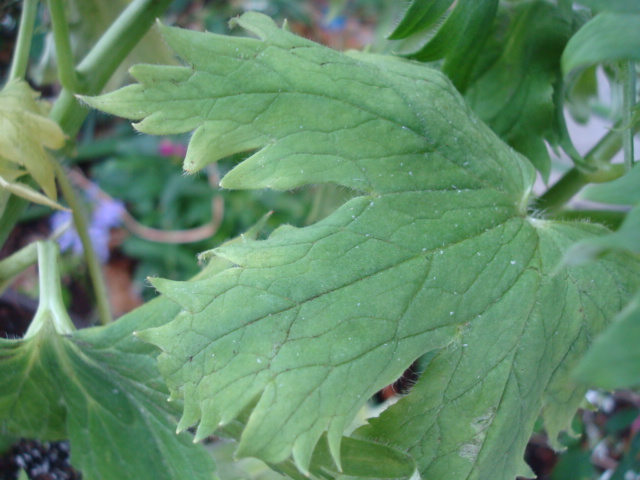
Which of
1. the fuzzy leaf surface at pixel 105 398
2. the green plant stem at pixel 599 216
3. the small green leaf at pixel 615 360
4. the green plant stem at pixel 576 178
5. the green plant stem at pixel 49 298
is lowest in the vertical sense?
the fuzzy leaf surface at pixel 105 398

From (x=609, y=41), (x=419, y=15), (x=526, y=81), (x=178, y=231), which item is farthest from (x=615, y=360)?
(x=178, y=231)

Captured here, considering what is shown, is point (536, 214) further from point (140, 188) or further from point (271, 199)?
point (140, 188)

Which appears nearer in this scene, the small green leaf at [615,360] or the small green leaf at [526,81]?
the small green leaf at [615,360]

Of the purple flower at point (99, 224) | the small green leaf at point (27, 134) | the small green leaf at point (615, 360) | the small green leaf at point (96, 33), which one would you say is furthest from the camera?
the purple flower at point (99, 224)

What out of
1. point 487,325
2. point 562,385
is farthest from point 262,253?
point 562,385

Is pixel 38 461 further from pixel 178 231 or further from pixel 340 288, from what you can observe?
pixel 178 231

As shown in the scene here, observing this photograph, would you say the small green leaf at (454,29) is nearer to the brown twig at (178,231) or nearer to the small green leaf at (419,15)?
the small green leaf at (419,15)

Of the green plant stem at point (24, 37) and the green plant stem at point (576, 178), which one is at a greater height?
the green plant stem at point (24, 37)

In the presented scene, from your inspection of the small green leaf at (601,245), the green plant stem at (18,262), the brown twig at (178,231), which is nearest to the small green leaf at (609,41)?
the small green leaf at (601,245)
